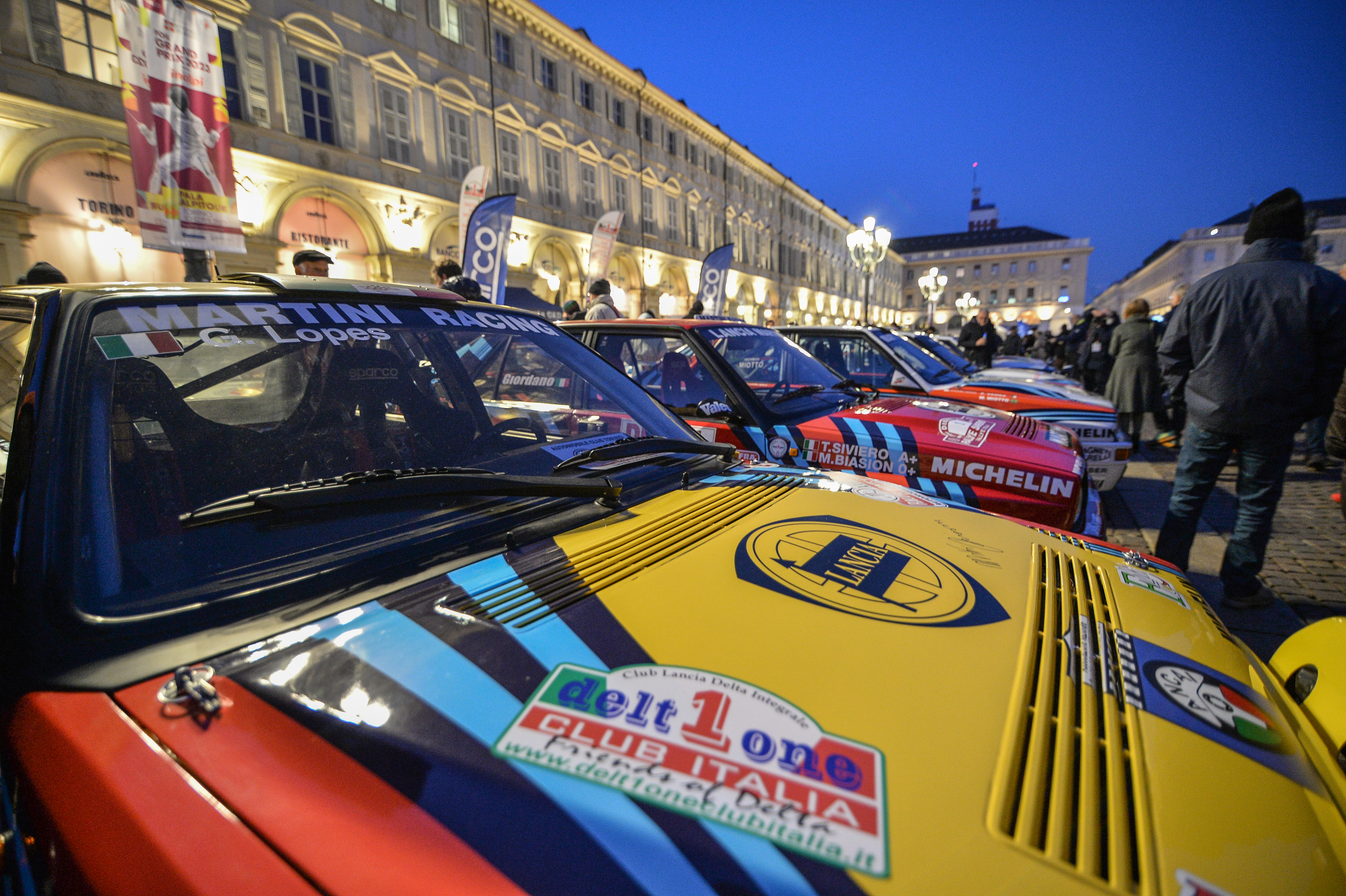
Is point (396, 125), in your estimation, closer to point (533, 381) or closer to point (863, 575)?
point (533, 381)

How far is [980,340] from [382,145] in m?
14.6

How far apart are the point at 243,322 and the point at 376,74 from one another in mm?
16821

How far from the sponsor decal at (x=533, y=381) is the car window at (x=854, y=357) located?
3.99 metres

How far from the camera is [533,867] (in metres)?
0.68

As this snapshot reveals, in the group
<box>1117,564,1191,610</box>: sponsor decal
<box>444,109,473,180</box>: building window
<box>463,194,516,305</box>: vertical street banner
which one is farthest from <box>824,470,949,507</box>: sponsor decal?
<box>444,109,473,180</box>: building window

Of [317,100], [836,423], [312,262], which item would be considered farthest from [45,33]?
[836,423]

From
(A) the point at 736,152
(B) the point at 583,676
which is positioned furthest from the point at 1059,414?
(A) the point at 736,152

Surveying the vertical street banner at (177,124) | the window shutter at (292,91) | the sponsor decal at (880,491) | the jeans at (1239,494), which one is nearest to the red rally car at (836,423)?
the sponsor decal at (880,491)

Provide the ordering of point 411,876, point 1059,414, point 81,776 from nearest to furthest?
point 411,876
point 81,776
point 1059,414

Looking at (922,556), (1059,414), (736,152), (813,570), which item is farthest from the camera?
(736,152)

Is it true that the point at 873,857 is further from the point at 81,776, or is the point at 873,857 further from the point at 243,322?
the point at 243,322

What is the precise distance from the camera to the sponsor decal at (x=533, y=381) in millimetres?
2281

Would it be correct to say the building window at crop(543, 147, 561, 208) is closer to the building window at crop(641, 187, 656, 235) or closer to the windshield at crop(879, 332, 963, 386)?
the building window at crop(641, 187, 656, 235)

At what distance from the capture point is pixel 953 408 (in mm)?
4004
